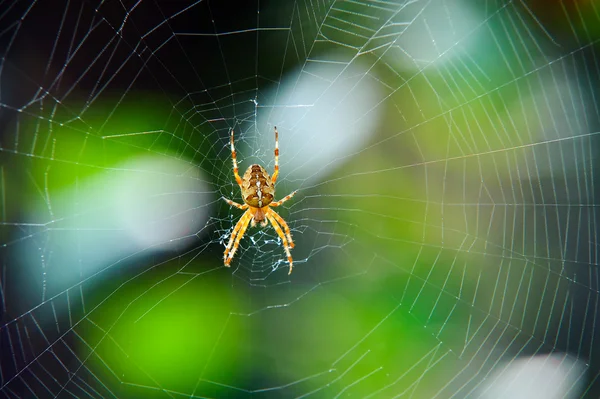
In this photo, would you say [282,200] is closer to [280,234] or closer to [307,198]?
[307,198]

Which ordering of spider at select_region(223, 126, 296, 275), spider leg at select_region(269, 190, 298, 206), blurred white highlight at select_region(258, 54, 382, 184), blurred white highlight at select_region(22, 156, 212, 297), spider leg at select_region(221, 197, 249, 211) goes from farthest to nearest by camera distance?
spider at select_region(223, 126, 296, 275), spider leg at select_region(269, 190, 298, 206), blurred white highlight at select_region(258, 54, 382, 184), spider leg at select_region(221, 197, 249, 211), blurred white highlight at select_region(22, 156, 212, 297)

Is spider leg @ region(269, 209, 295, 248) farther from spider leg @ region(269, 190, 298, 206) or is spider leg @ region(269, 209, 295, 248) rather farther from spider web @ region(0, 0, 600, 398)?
spider leg @ region(269, 190, 298, 206)

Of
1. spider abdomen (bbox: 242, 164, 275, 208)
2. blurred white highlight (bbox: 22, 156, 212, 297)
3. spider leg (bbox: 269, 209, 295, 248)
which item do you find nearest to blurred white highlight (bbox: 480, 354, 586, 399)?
spider leg (bbox: 269, 209, 295, 248)

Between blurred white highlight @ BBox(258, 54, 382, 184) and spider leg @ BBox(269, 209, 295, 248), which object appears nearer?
blurred white highlight @ BBox(258, 54, 382, 184)

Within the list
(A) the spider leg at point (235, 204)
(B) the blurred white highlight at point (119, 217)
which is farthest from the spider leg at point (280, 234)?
(B) the blurred white highlight at point (119, 217)

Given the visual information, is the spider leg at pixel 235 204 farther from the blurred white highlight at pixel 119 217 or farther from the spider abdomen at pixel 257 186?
the blurred white highlight at pixel 119 217

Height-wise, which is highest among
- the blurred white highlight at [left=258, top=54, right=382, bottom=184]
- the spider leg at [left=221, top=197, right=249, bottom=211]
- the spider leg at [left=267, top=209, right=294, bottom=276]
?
the blurred white highlight at [left=258, top=54, right=382, bottom=184]

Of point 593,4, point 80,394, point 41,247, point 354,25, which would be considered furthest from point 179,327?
point 593,4

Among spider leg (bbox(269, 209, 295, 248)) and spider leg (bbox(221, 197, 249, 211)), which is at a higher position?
Answer: spider leg (bbox(221, 197, 249, 211))
